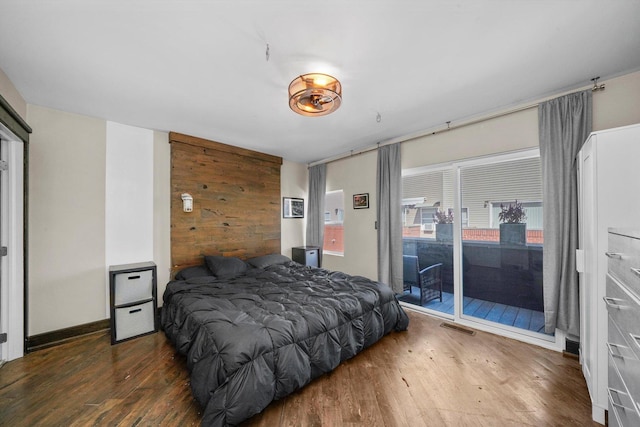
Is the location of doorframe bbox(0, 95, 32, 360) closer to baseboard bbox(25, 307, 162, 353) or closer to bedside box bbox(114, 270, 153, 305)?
baseboard bbox(25, 307, 162, 353)

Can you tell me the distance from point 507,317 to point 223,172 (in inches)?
173

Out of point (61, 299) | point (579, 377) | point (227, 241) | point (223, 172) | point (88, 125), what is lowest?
point (579, 377)

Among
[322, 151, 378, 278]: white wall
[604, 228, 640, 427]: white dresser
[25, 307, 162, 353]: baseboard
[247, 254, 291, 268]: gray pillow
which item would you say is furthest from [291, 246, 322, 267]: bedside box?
[604, 228, 640, 427]: white dresser

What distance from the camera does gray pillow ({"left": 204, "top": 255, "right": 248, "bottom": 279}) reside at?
11.2 feet

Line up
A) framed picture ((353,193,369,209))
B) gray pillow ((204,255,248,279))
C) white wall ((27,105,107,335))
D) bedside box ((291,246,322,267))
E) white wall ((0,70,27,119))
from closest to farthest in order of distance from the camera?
white wall ((0,70,27,119))
white wall ((27,105,107,335))
gray pillow ((204,255,248,279))
framed picture ((353,193,369,209))
bedside box ((291,246,322,267))


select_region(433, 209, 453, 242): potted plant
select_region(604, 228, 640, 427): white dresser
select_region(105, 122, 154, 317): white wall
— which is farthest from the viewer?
select_region(433, 209, 453, 242): potted plant

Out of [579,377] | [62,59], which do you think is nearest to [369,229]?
[579,377]

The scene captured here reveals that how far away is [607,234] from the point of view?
1529mm

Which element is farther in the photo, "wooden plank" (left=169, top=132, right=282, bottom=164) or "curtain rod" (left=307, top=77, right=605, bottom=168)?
"wooden plank" (left=169, top=132, right=282, bottom=164)

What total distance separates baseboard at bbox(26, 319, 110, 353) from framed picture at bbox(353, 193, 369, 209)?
3.77 meters

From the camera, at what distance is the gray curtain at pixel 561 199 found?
2227 mm

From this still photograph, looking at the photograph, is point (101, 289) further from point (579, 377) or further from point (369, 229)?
point (579, 377)

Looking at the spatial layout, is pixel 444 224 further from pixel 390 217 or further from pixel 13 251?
pixel 13 251

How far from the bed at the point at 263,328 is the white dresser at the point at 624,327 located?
1604 millimetres
